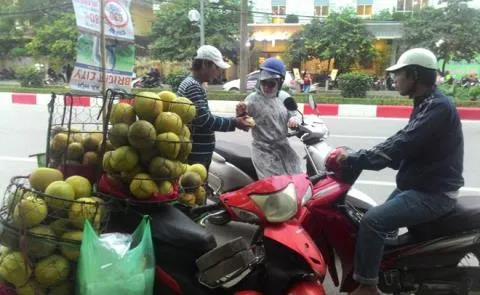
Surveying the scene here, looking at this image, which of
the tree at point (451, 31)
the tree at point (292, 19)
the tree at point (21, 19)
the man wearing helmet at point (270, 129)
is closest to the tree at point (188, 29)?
the tree at point (21, 19)

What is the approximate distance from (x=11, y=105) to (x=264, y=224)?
1423cm

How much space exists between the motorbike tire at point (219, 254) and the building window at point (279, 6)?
36006mm

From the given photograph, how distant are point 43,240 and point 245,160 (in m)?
2.01

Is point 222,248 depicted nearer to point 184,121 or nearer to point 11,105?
point 184,121

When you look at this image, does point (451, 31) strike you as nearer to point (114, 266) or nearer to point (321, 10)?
point (321, 10)

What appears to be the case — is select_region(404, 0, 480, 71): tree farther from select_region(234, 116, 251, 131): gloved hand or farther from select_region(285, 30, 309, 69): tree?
select_region(234, 116, 251, 131): gloved hand

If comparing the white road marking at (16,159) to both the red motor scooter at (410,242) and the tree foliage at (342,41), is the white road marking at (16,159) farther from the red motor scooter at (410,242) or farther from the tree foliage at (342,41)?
the tree foliage at (342,41)

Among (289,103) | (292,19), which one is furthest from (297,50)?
(289,103)

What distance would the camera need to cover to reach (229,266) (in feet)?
7.61

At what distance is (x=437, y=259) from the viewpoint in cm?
257

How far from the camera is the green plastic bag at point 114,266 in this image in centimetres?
207

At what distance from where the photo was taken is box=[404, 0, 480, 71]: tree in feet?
68.8

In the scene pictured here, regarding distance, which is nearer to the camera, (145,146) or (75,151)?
(145,146)

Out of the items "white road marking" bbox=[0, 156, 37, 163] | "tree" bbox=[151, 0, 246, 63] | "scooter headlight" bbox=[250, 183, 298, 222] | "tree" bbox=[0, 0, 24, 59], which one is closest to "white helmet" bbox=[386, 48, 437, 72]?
"scooter headlight" bbox=[250, 183, 298, 222]
